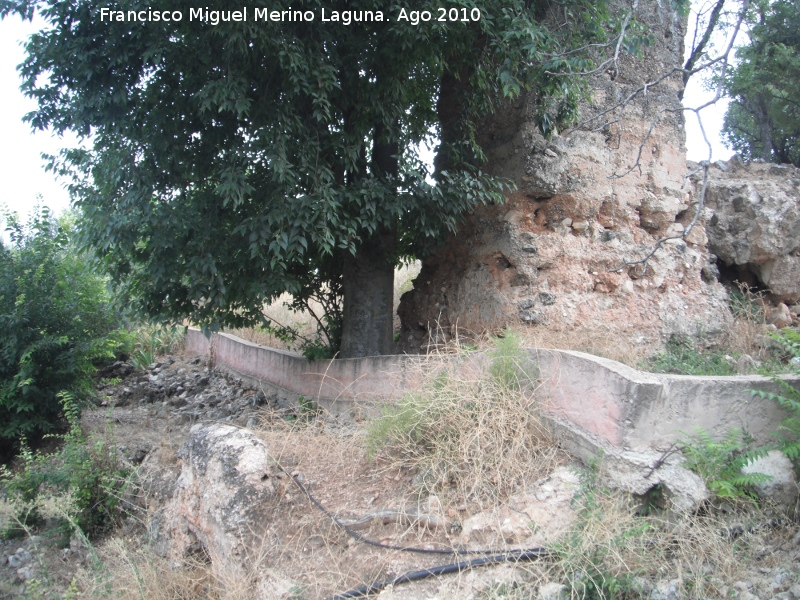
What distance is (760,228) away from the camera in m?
7.93

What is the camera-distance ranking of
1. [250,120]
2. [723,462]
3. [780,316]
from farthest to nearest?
[780,316]
[250,120]
[723,462]

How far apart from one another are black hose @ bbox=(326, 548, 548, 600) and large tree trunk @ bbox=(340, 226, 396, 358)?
3811 mm

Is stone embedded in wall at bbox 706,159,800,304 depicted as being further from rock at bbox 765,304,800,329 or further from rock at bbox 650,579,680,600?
rock at bbox 650,579,680,600

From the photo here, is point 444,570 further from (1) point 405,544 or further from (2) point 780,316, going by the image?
(2) point 780,316

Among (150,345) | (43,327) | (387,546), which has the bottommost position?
(150,345)

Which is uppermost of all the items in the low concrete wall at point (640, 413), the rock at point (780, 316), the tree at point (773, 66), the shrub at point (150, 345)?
the tree at point (773, 66)

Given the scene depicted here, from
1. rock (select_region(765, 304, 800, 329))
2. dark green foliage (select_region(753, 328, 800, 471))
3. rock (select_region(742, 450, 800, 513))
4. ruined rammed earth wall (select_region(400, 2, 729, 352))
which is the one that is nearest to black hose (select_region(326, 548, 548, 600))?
rock (select_region(742, 450, 800, 513))

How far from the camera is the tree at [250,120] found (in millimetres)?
5695

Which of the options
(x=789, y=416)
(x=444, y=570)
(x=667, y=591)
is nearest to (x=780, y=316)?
(x=789, y=416)

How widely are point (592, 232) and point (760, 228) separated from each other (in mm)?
2453

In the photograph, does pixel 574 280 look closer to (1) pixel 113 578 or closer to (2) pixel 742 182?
(2) pixel 742 182

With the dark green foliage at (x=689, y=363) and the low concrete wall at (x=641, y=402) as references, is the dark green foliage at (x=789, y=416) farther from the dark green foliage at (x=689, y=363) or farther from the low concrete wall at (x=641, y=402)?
the dark green foliage at (x=689, y=363)

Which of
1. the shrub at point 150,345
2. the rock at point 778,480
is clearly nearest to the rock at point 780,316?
the rock at point 778,480

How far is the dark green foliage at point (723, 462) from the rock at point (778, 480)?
0.07 m
